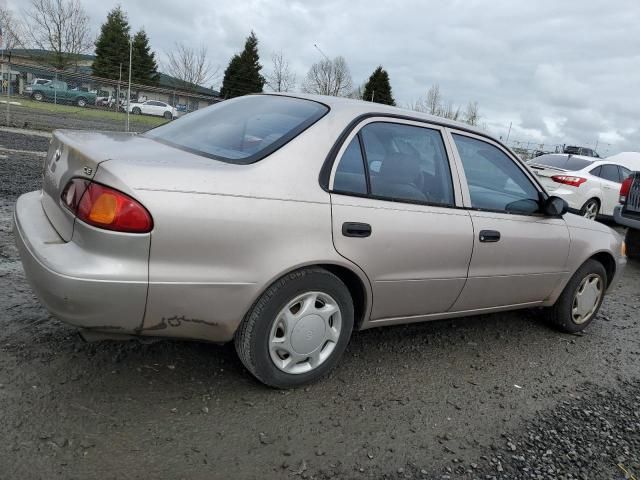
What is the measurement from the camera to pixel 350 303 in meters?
2.96

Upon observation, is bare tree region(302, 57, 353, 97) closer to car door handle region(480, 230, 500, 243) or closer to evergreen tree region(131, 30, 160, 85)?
evergreen tree region(131, 30, 160, 85)

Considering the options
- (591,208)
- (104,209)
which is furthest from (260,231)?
(591,208)

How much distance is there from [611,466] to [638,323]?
2837 mm

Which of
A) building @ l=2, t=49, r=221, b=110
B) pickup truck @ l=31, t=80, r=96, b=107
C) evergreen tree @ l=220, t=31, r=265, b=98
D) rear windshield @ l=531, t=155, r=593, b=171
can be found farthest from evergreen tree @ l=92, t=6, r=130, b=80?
rear windshield @ l=531, t=155, r=593, b=171

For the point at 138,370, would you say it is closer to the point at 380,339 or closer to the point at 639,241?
the point at 380,339

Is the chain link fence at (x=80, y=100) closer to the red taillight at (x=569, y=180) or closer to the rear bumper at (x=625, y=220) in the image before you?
the red taillight at (x=569, y=180)

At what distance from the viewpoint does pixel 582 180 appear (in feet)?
34.0

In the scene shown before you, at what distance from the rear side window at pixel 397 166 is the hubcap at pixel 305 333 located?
2.07 ft

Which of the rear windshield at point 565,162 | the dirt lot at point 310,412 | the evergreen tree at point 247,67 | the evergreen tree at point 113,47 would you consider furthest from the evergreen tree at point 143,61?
the dirt lot at point 310,412

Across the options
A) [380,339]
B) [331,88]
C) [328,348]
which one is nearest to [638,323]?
[380,339]

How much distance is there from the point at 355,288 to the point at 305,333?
1.34 ft

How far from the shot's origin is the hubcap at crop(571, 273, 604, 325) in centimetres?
436

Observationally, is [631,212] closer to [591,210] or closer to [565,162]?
[591,210]

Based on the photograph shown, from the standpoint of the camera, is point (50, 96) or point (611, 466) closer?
point (611, 466)
